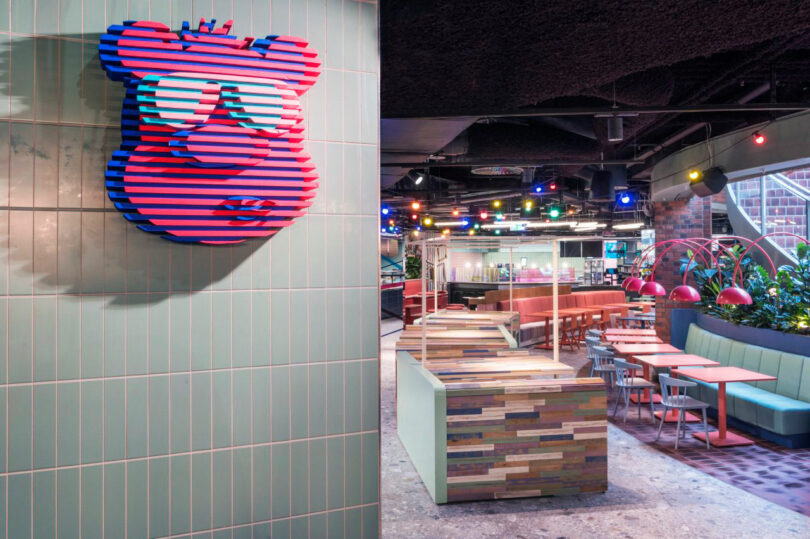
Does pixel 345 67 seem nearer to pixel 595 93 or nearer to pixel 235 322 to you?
pixel 235 322

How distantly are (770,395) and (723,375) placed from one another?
0.97 metres

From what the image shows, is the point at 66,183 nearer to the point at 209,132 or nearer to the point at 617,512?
the point at 209,132

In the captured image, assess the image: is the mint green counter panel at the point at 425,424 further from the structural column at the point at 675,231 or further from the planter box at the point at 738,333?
the structural column at the point at 675,231

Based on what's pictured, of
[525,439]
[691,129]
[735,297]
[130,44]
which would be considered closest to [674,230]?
[691,129]

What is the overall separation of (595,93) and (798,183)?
8.91m

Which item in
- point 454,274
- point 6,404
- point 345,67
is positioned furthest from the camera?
point 454,274

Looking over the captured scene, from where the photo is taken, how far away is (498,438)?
4277 mm

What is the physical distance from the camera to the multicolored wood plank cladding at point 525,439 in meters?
4.23

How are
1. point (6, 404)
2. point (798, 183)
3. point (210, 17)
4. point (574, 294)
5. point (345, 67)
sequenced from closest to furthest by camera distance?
1. point (6, 404)
2. point (210, 17)
3. point (345, 67)
4. point (798, 183)
5. point (574, 294)

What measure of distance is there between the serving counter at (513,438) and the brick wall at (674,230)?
606 centimetres

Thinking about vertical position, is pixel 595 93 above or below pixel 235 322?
above

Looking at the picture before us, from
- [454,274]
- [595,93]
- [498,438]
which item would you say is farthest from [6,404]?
[454,274]

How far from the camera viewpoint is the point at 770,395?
6.24 m

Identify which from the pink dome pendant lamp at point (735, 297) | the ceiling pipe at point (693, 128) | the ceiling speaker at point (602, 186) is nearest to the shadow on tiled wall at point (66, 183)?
the pink dome pendant lamp at point (735, 297)
